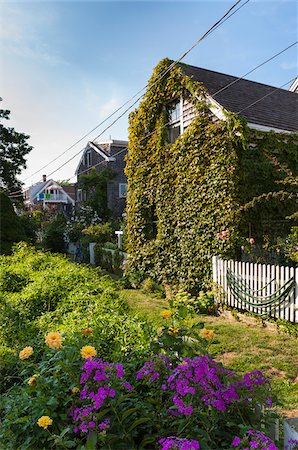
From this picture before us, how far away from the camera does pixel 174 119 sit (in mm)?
10102

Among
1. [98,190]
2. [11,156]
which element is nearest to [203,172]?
[98,190]

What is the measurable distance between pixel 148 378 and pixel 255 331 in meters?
4.86

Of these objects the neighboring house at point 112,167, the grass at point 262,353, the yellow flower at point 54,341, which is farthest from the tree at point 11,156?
the yellow flower at point 54,341

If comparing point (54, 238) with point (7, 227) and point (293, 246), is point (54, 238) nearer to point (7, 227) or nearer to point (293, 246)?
point (7, 227)

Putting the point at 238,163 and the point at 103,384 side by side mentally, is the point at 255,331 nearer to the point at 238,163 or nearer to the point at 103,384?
the point at 238,163

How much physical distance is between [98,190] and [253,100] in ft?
48.3

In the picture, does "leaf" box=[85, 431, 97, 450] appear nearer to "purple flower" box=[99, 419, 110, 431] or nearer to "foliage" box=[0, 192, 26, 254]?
"purple flower" box=[99, 419, 110, 431]

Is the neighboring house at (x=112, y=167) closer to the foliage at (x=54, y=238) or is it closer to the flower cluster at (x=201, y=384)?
the foliage at (x=54, y=238)

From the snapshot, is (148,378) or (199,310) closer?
(148,378)

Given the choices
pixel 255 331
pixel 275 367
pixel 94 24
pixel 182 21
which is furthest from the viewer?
pixel 255 331

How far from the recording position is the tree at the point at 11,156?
2767cm

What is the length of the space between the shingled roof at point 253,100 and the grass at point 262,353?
5.10 metres

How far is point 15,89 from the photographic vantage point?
702 centimetres

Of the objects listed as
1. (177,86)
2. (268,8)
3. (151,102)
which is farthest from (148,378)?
(151,102)
